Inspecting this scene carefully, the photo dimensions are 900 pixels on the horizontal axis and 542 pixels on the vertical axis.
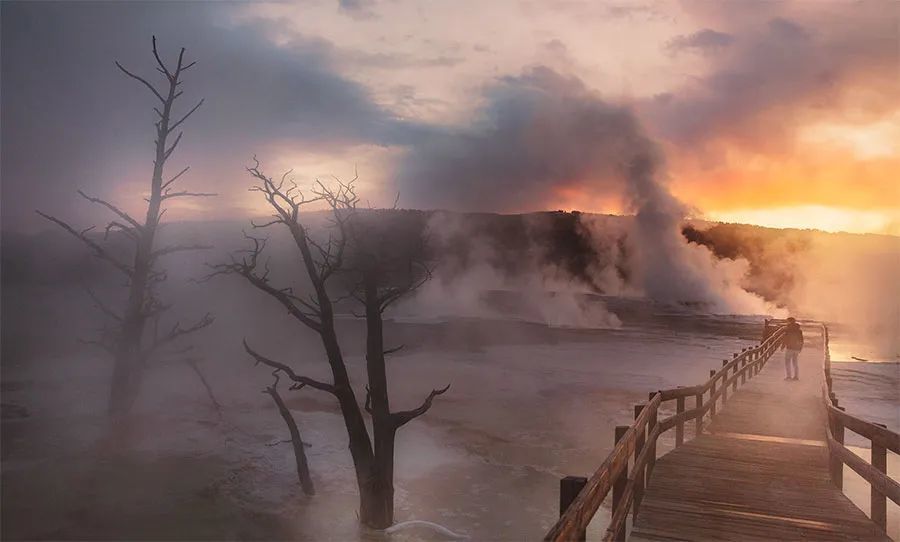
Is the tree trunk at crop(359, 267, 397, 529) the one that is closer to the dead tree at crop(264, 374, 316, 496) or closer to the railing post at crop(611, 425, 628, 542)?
the dead tree at crop(264, 374, 316, 496)

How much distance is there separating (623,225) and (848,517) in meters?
111

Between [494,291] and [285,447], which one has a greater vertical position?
[494,291]

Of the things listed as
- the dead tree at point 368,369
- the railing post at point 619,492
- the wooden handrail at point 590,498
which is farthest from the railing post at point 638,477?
the dead tree at point 368,369

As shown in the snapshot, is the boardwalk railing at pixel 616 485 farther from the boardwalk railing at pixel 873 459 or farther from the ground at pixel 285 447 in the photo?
the ground at pixel 285 447

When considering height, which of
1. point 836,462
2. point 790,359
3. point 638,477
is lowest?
point 790,359

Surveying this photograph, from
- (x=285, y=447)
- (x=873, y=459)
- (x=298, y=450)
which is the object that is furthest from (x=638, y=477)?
(x=285, y=447)

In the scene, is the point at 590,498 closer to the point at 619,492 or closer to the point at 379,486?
the point at 619,492

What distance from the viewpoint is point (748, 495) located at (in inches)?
298

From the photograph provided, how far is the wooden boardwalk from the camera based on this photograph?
6246 millimetres

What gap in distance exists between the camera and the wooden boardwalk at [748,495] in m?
6.25

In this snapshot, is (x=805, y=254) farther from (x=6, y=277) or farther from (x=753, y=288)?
(x=6, y=277)

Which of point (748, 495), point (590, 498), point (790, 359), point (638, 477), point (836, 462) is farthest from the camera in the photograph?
point (790, 359)

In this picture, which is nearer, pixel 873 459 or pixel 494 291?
pixel 873 459

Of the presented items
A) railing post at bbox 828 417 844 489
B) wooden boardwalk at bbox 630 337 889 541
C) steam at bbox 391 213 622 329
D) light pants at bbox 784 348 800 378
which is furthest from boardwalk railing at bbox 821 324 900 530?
steam at bbox 391 213 622 329
